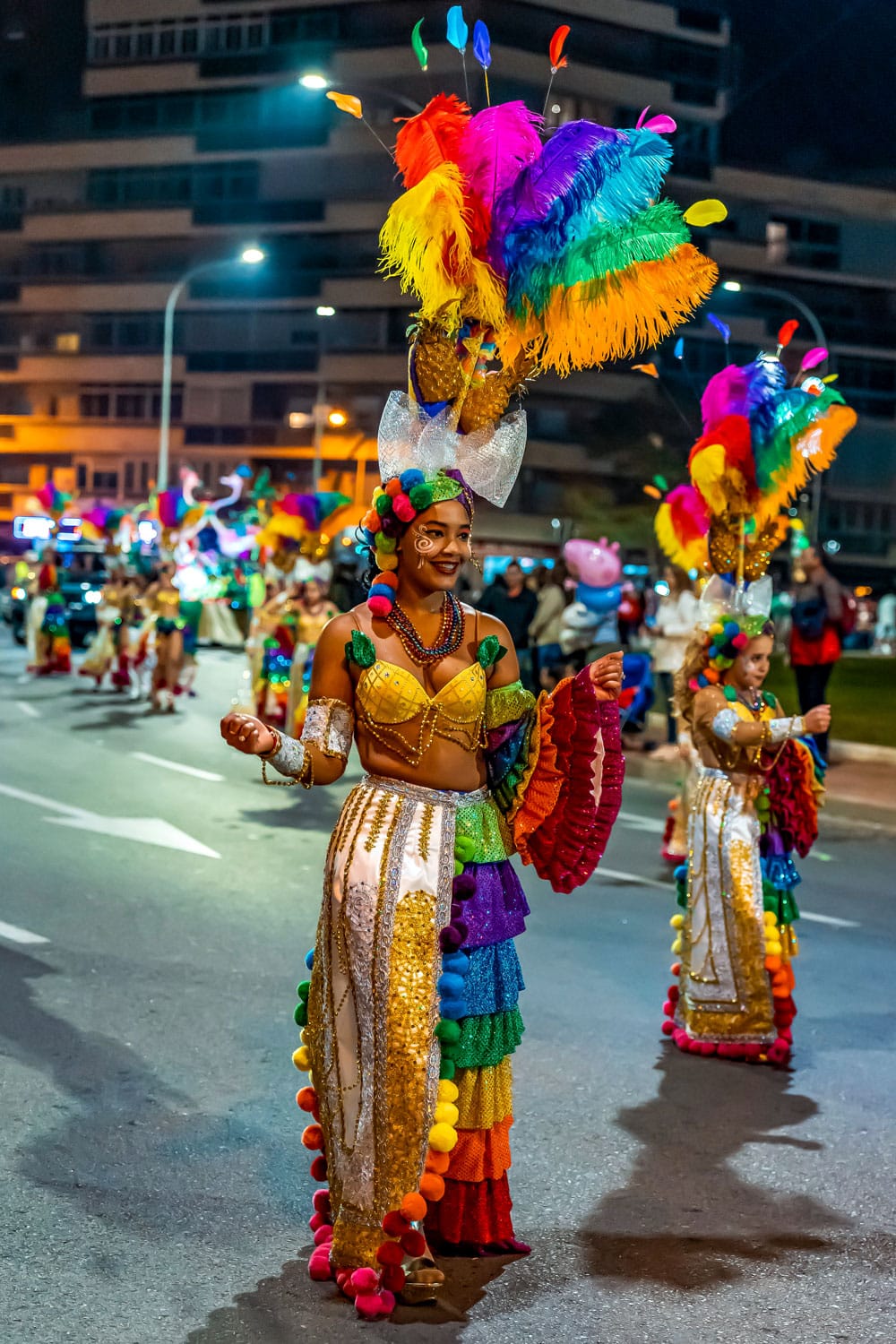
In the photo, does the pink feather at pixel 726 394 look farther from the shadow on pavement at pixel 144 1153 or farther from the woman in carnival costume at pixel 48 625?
the woman in carnival costume at pixel 48 625

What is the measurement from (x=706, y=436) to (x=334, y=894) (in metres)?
3.41

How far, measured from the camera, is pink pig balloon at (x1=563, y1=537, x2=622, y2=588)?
16.9 meters

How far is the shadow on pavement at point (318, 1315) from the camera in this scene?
401 centimetres

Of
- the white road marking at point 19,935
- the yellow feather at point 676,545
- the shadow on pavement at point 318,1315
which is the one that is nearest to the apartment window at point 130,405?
the white road marking at point 19,935

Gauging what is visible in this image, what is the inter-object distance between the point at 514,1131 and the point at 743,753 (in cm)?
192

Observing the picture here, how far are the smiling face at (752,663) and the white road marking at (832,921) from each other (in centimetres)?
303

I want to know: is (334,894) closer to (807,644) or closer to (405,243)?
(405,243)

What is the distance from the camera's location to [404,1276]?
4.22 meters

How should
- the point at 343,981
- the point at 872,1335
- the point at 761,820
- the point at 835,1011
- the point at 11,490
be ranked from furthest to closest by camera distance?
the point at 11,490
the point at 835,1011
the point at 761,820
the point at 343,981
the point at 872,1335

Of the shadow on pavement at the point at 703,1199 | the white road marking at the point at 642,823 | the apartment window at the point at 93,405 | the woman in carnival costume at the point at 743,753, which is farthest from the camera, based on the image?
the apartment window at the point at 93,405

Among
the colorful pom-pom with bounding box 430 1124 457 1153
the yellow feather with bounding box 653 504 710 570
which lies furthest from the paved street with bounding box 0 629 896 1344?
the yellow feather with bounding box 653 504 710 570

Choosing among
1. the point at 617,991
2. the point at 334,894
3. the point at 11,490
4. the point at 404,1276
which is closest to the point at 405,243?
the point at 334,894

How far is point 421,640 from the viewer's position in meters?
4.59

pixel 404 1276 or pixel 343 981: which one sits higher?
pixel 343 981
